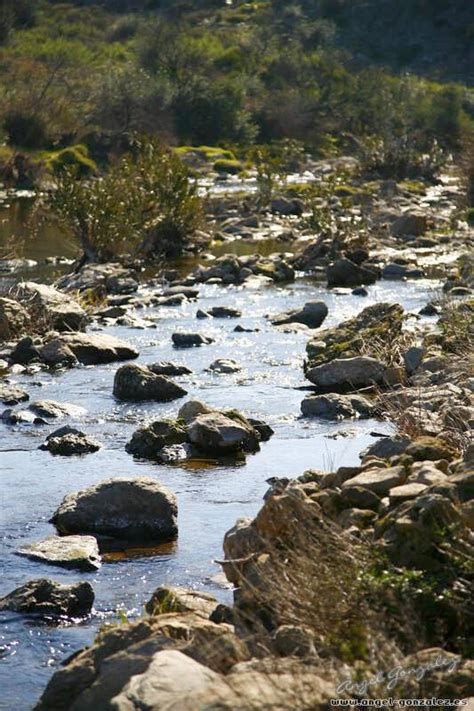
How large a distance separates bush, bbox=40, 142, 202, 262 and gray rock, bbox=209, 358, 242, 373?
7.55m

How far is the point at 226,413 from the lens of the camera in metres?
12.4

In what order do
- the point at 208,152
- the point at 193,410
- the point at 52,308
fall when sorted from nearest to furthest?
the point at 193,410 → the point at 52,308 → the point at 208,152

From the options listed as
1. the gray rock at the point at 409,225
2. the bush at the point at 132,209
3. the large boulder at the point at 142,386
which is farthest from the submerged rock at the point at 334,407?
the gray rock at the point at 409,225

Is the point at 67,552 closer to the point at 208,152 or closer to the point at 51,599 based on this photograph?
the point at 51,599

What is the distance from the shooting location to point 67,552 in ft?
29.7

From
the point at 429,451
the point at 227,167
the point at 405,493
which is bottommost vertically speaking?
the point at 227,167

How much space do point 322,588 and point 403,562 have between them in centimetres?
65

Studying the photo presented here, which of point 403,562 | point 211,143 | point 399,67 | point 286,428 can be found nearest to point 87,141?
point 211,143

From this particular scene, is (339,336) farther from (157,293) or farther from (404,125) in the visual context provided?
(404,125)

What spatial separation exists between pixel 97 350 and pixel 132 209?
7.34m

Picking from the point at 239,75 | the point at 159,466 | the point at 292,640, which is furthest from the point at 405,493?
the point at 239,75

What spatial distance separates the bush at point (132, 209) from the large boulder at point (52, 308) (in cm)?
434

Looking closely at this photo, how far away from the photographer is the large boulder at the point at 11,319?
1697 cm

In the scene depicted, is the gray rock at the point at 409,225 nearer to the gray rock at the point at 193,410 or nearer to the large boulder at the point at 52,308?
the large boulder at the point at 52,308
